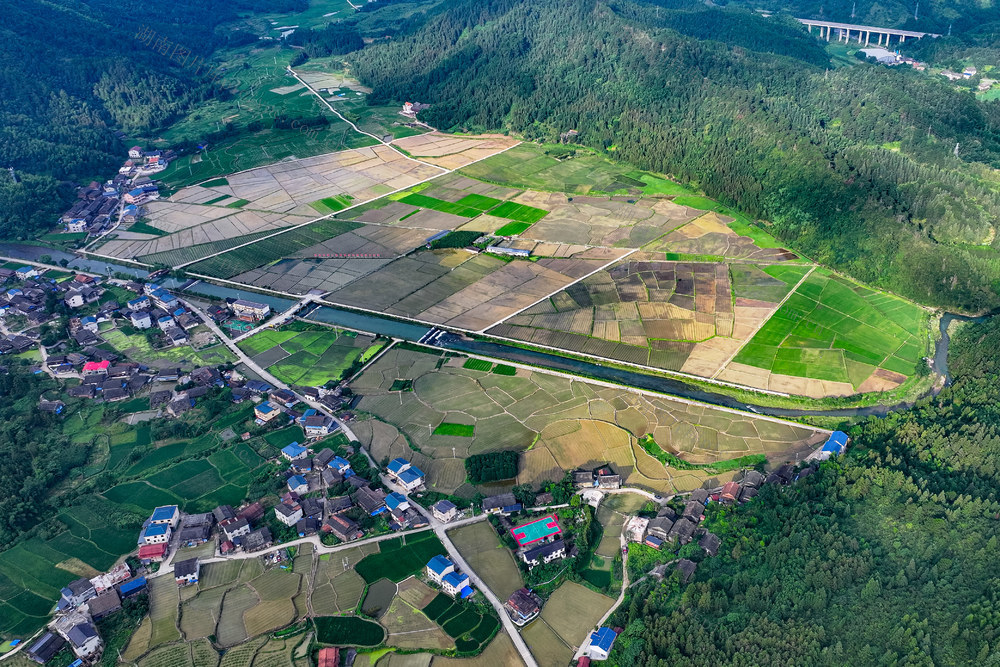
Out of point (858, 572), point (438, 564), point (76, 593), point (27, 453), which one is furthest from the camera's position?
point (27, 453)

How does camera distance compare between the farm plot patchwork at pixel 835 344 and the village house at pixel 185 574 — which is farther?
the farm plot patchwork at pixel 835 344

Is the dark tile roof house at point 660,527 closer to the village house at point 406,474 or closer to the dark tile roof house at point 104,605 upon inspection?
the village house at point 406,474

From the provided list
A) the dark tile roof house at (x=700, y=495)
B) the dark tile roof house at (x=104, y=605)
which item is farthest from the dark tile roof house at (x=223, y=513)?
the dark tile roof house at (x=700, y=495)

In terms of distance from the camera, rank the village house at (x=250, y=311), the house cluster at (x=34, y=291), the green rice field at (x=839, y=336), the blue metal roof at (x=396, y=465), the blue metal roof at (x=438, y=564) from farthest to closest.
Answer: the house cluster at (x=34, y=291)
the village house at (x=250, y=311)
the green rice field at (x=839, y=336)
the blue metal roof at (x=396, y=465)
the blue metal roof at (x=438, y=564)

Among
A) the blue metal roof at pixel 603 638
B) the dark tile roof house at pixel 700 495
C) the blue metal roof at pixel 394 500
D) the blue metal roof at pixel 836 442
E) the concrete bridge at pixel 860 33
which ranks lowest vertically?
the blue metal roof at pixel 603 638

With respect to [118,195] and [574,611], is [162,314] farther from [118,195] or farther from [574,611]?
[574,611]

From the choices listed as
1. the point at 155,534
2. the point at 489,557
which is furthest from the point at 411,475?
the point at 155,534

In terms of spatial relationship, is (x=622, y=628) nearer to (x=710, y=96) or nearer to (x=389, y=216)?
(x=389, y=216)
